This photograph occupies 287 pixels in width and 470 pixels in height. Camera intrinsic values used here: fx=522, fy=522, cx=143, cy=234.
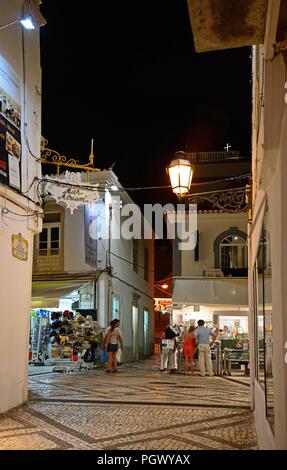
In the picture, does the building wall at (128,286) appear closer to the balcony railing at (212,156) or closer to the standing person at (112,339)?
the balcony railing at (212,156)

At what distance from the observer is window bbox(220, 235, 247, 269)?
71.4 ft

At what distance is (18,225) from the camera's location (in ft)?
31.3

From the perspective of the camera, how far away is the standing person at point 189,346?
52.7 feet

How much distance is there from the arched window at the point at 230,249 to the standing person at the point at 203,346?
19.8ft

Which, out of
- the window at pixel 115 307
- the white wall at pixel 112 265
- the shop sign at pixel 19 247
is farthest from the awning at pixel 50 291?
the shop sign at pixel 19 247

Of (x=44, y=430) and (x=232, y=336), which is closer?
(x=44, y=430)

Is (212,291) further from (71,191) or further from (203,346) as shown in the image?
(71,191)

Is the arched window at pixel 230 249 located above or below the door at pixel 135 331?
above

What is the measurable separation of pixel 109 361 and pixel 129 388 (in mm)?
4421

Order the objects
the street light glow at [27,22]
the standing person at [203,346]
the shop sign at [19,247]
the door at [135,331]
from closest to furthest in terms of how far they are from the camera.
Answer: the street light glow at [27,22] → the shop sign at [19,247] → the standing person at [203,346] → the door at [135,331]

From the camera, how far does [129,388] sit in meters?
12.3

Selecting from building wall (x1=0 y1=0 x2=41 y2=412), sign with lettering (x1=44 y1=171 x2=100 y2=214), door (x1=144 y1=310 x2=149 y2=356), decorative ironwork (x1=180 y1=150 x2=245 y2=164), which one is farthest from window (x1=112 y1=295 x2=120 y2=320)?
building wall (x1=0 y1=0 x2=41 y2=412)
